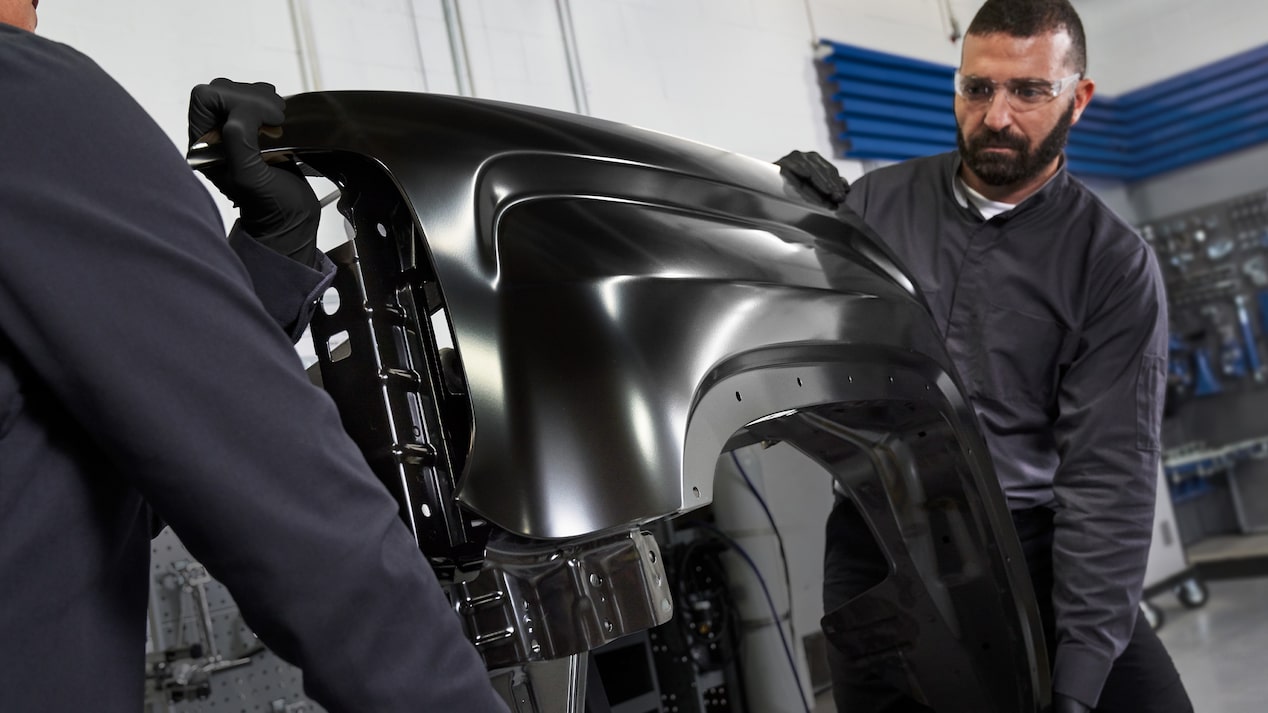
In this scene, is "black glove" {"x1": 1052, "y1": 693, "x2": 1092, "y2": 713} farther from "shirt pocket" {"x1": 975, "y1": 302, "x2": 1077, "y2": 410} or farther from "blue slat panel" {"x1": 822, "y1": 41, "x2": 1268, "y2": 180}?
"blue slat panel" {"x1": 822, "y1": 41, "x2": 1268, "y2": 180}

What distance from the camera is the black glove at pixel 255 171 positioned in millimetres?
853

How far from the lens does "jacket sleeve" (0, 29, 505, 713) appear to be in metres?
0.58

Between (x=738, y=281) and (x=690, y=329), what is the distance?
4.2 inches

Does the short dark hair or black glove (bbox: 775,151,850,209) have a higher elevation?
the short dark hair

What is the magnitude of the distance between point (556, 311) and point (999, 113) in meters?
1.31

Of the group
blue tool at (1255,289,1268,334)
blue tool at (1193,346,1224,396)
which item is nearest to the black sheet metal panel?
blue tool at (1255,289,1268,334)

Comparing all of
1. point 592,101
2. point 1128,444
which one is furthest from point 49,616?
point 592,101

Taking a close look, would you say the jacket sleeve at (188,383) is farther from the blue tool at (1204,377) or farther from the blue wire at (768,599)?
the blue tool at (1204,377)

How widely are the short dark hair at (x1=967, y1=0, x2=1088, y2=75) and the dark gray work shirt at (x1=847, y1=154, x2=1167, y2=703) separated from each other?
256 millimetres

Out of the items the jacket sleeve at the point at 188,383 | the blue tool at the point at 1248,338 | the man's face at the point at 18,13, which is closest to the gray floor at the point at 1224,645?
the blue tool at the point at 1248,338

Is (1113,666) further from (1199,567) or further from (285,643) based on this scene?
(1199,567)

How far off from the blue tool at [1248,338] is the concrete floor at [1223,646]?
1297 mm

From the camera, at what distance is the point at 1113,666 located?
175 cm

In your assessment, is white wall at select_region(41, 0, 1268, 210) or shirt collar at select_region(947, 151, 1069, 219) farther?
white wall at select_region(41, 0, 1268, 210)
